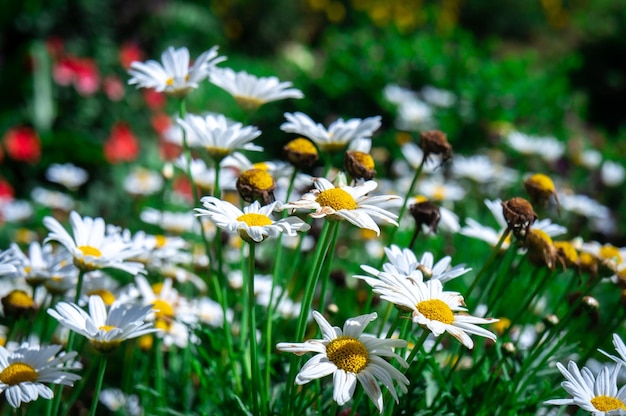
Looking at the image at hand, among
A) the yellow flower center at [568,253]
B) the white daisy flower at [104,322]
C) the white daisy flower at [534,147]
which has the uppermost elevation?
the yellow flower center at [568,253]

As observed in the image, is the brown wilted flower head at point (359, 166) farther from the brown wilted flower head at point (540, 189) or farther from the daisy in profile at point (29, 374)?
the daisy in profile at point (29, 374)

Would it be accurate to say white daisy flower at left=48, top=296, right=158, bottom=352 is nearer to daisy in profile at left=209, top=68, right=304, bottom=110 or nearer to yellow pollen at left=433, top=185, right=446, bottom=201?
daisy in profile at left=209, top=68, right=304, bottom=110

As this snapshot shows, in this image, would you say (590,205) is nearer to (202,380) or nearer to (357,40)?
(202,380)

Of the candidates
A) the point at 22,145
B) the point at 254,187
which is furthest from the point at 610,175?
the point at 22,145

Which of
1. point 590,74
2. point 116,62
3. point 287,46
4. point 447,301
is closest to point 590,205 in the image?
point 447,301

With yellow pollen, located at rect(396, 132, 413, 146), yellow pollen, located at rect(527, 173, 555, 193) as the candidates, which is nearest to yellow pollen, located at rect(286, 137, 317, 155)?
yellow pollen, located at rect(527, 173, 555, 193)

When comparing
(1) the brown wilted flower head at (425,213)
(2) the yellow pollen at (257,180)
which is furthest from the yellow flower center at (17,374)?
(1) the brown wilted flower head at (425,213)
